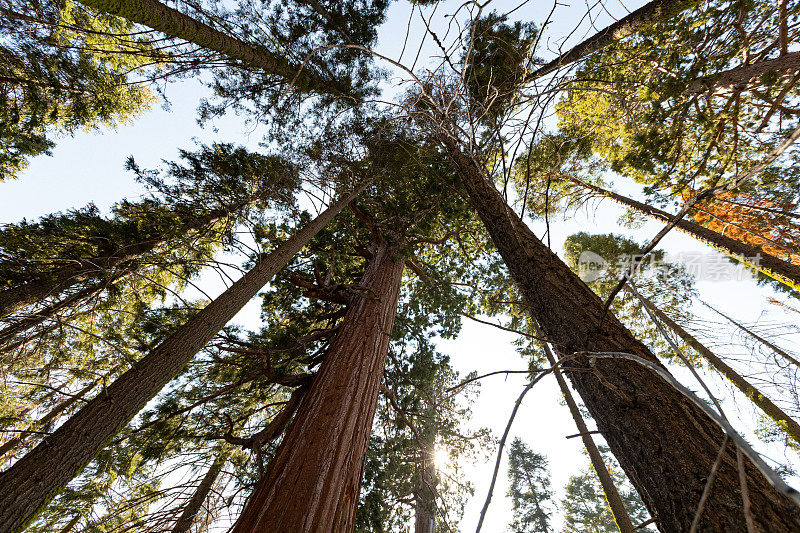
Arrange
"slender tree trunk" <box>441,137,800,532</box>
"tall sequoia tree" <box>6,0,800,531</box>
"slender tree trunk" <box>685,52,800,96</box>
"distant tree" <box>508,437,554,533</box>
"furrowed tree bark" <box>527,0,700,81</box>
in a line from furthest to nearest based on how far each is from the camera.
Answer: "distant tree" <box>508,437,554,533</box> → "furrowed tree bark" <box>527,0,700,81</box> → "slender tree trunk" <box>685,52,800,96</box> → "tall sequoia tree" <box>6,0,800,531</box> → "slender tree trunk" <box>441,137,800,532</box>

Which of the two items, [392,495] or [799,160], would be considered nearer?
[799,160]

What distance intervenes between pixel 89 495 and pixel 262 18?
21.3ft

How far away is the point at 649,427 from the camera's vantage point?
1.07m

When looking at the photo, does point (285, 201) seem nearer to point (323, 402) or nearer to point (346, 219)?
point (346, 219)

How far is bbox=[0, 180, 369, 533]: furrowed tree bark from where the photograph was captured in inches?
79.9

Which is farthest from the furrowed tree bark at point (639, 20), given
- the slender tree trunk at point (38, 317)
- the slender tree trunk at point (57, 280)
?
the slender tree trunk at point (38, 317)

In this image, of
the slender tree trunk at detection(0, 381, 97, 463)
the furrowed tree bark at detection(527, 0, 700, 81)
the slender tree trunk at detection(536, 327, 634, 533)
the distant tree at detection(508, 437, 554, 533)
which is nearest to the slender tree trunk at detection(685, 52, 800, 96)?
the furrowed tree bark at detection(527, 0, 700, 81)

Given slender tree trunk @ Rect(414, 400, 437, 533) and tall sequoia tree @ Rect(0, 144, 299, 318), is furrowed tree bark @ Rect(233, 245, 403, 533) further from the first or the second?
tall sequoia tree @ Rect(0, 144, 299, 318)

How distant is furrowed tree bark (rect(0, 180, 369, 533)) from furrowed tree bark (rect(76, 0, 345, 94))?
2.61m

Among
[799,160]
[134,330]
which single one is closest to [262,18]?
[134,330]

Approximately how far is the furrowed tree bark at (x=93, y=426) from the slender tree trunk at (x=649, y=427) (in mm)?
3135

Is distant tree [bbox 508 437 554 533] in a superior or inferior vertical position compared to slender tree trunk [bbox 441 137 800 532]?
superior

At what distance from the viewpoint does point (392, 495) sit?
4.28m

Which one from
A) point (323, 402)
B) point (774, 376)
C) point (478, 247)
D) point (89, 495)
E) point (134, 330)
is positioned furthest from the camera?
point (478, 247)
